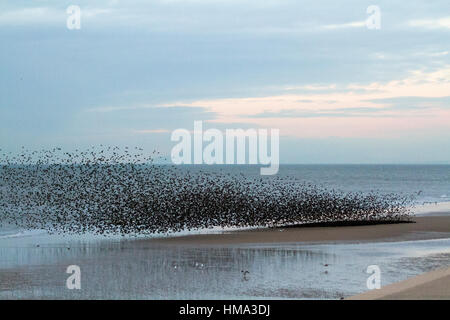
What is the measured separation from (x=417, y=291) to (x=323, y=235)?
611 inches

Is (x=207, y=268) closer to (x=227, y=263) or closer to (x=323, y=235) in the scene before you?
(x=227, y=263)

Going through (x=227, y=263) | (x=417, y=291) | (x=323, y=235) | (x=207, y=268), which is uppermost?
(x=323, y=235)

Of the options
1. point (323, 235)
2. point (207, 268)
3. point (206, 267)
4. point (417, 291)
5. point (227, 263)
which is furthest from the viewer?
point (323, 235)

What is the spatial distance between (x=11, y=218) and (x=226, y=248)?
19834 millimetres

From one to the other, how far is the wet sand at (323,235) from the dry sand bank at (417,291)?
12141mm

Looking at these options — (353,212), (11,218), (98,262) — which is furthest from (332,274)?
(11,218)

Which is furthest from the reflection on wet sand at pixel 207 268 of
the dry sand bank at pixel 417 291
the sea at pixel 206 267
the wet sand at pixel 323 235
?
the dry sand bank at pixel 417 291

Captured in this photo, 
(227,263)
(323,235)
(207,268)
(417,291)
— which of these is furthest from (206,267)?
(323,235)

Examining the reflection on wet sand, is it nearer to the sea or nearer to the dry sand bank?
the sea

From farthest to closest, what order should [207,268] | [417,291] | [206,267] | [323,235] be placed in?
1. [323,235]
2. [206,267]
3. [207,268]
4. [417,291]

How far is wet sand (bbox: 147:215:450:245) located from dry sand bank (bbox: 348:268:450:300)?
12.1 m

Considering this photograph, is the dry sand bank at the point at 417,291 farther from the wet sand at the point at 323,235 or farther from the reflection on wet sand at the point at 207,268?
the wet sand at the point at 323,235

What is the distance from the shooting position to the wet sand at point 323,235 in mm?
25562

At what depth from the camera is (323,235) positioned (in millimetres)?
27328
